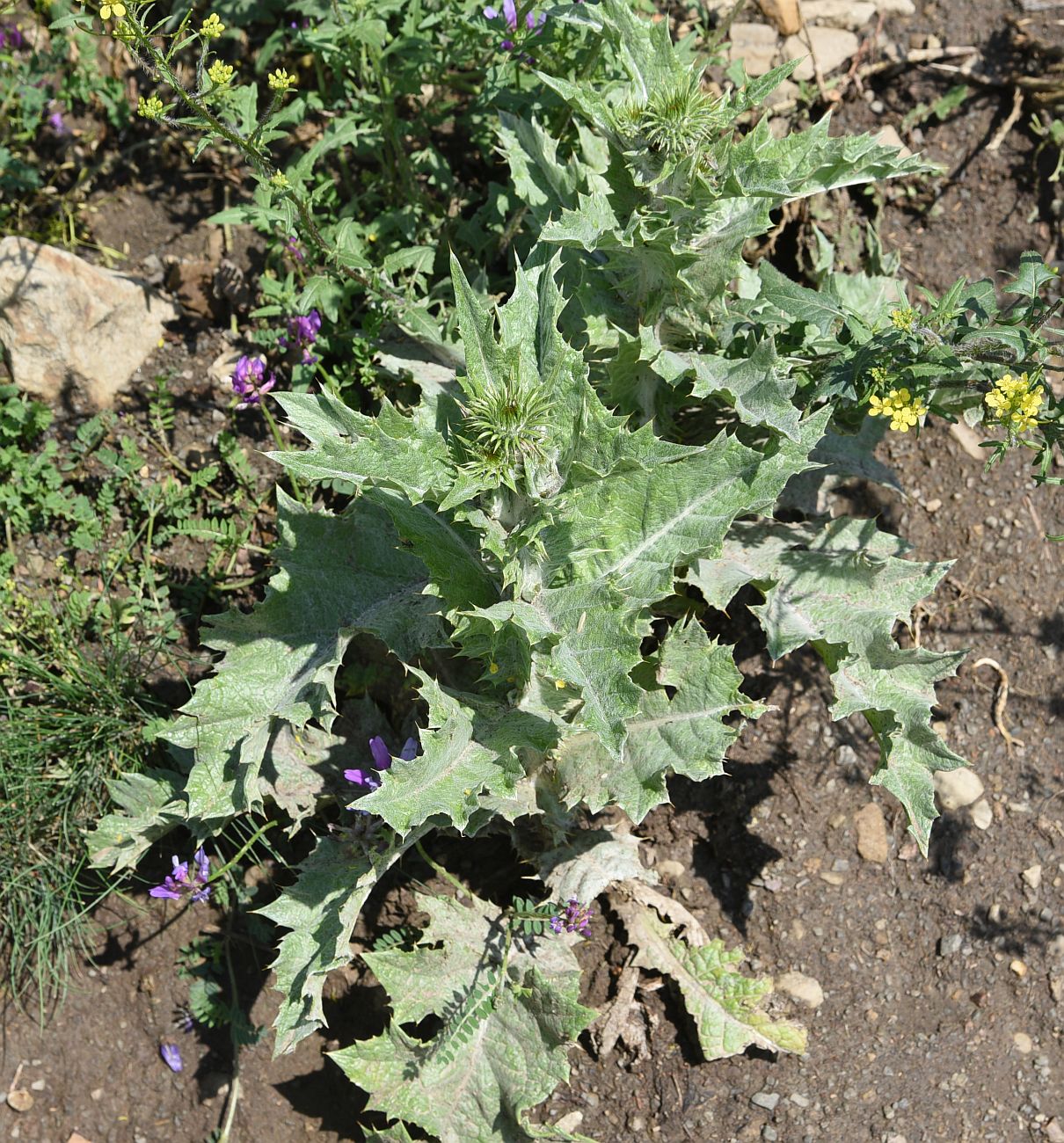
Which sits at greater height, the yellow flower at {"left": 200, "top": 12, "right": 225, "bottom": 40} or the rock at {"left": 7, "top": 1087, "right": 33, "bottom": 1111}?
the yellow flower at {"left": 200, "top": 12, "right": 225, "bottom": 40}

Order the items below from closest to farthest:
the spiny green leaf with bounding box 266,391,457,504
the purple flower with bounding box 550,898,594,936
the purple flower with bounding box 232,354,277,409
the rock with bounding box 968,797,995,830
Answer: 1. the spiny green leaf with bounding box 266,391,457,504
2. the purple flower with bounding box 550,898,594,936
3. the rock with bounding box 968,797,995,830
4. the purple flower with bounding box 232,354,277,409

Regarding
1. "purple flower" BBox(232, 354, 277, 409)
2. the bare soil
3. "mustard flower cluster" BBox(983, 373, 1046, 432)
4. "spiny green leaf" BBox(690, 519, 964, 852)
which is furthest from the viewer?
"purple flower" BBox(232, 354, 277, 409)

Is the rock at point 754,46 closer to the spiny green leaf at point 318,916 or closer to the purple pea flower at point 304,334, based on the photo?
the purple pea flower at point 304,334

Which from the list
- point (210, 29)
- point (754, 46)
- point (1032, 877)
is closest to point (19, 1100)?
point (210, 29)

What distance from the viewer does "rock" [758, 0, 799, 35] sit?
4562 millimetres

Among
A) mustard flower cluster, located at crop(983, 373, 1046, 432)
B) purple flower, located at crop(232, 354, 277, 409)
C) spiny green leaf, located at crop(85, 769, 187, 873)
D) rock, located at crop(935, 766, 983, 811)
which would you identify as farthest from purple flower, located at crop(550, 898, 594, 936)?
purple flower, located at crop(232, 354, 277, 409)

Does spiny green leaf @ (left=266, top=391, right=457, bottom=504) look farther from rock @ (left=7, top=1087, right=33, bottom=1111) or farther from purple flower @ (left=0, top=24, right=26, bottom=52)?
purple flower @ (left=0, top=24, right=26, bottom=52)

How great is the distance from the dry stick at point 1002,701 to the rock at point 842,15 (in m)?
2.82

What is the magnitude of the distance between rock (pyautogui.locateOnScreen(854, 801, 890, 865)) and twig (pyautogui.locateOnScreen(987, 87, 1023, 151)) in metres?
2.83

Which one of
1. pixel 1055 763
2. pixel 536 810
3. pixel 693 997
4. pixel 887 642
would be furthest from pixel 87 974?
pixel 1055 763

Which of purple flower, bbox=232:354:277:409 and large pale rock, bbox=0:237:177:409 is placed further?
large pale rock, bbox=0:237:177:409

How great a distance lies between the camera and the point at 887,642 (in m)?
3.18

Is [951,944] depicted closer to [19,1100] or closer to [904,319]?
[904,319]

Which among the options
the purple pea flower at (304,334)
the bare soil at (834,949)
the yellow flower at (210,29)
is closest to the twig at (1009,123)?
the bare soil at (834,949)
